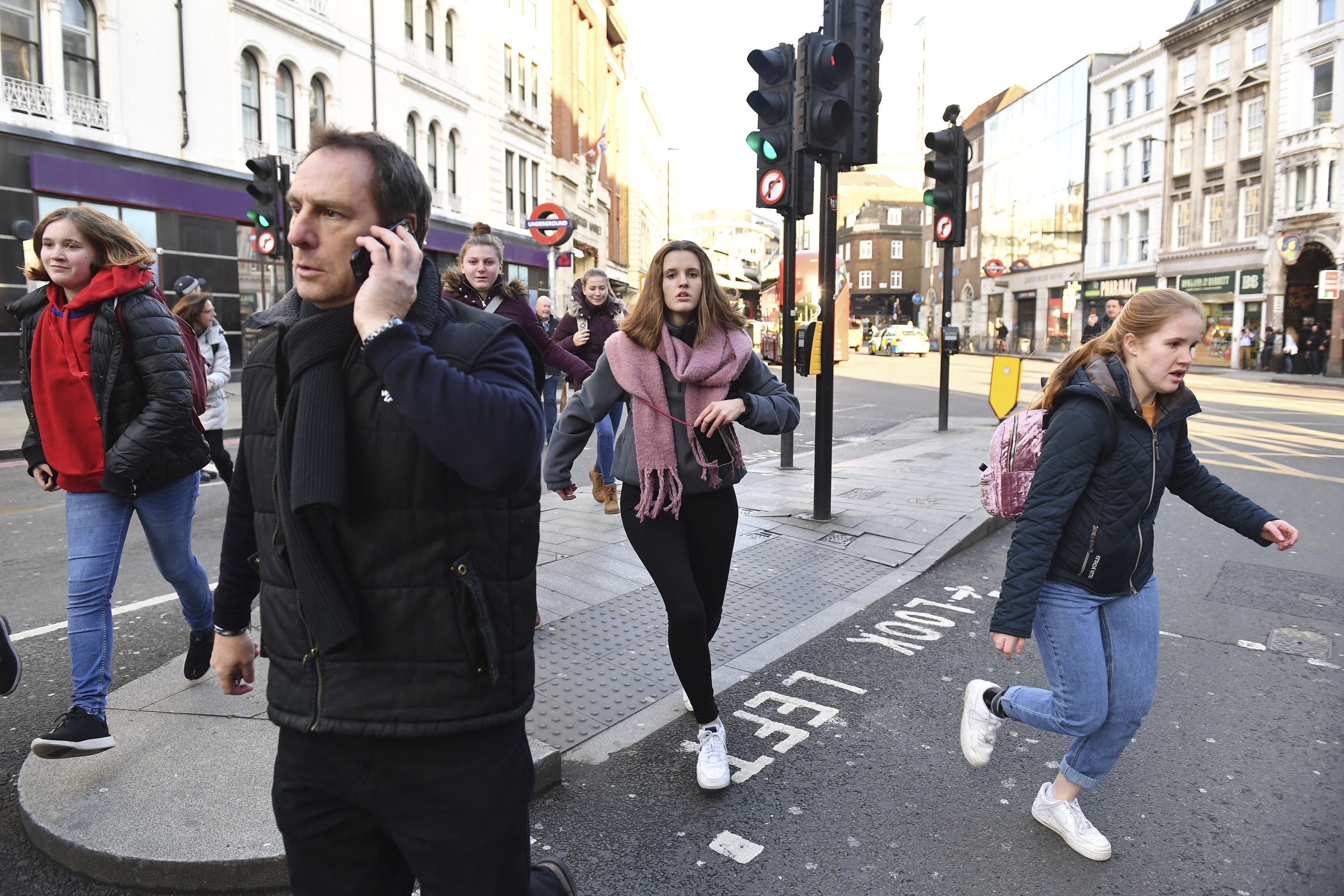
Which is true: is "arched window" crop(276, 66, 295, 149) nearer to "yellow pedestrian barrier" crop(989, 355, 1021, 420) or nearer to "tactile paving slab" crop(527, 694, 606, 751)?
"yellow pedestrian barrier" crop(989, 355, 1021, 420)

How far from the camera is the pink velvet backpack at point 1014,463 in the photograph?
2893 mm

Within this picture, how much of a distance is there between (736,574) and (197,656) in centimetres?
309

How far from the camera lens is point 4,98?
1636 centimetres

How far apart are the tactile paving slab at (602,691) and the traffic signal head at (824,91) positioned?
4404 mm

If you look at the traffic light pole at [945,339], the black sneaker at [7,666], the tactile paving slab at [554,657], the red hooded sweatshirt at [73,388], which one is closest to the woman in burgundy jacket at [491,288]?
the tactile paving slab at [554,657]

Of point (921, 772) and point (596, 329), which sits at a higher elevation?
point (596, 329)

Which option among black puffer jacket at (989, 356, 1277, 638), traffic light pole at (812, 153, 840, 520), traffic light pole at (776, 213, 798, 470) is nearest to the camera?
black puffer jacket at (989, 356, 1277, 638)

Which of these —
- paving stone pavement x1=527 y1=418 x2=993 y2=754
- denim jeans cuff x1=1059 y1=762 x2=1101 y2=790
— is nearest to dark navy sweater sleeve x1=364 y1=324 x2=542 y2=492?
paving stone pavement x1=527 y1=418 x2=993 y2=754

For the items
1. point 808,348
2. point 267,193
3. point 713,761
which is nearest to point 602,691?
point 713,761

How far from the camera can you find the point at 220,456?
6277 millimetres

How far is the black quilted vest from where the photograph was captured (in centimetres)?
158

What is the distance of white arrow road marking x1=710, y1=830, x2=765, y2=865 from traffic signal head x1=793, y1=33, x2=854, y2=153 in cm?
531

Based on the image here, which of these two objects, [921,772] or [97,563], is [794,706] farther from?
[97,563]

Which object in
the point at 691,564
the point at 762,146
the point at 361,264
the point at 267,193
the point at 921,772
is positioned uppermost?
the point at 267,193
